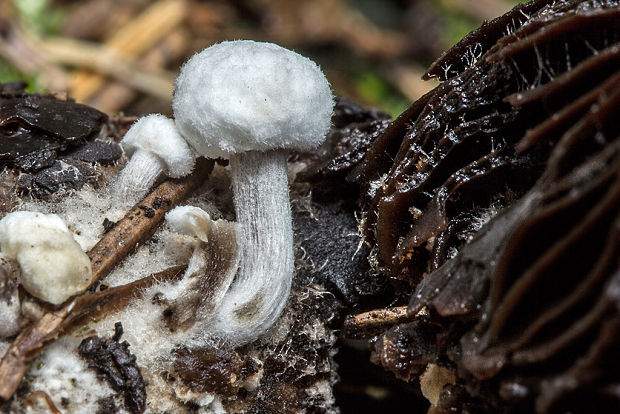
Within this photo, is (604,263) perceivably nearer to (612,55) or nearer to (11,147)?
(612,55)

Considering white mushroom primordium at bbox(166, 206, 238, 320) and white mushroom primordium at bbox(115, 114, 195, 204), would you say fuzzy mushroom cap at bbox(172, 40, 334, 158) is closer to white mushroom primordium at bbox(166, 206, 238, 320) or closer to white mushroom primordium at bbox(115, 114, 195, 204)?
white mushroom primordium at bbox(115, 114, 195, 204)

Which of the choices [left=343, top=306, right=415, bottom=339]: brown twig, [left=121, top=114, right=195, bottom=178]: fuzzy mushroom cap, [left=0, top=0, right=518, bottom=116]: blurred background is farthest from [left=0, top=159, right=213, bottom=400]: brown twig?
[left=0, top=0, right=518, bottom=116]: blurred background

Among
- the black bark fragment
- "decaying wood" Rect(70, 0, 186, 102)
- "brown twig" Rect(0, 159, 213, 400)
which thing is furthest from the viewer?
"decaying wood" Rect(70, 0, 186, 102)

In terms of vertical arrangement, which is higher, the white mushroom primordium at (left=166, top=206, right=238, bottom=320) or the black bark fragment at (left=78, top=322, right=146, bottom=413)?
the white mushroom primordium at (left=166, top=206, right=238, bottom=320)

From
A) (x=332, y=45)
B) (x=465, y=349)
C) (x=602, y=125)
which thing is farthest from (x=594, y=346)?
(x=332, y=45)

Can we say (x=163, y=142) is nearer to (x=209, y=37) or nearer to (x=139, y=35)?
(x=139, y=35)

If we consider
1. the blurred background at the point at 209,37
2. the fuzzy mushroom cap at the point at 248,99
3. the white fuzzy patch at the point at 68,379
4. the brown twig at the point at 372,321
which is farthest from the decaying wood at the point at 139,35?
the brown twig at the point at 372,321
